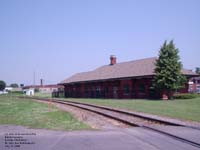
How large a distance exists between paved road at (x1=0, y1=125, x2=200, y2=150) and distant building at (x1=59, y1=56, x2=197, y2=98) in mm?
28105

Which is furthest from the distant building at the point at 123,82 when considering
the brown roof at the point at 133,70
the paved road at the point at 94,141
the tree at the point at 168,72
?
the paved road at the point at 94,141

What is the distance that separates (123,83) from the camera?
46188 mm

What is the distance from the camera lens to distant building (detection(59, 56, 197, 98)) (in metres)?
42.0

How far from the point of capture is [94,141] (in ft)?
34.4

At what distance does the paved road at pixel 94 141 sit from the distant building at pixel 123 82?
28.1m

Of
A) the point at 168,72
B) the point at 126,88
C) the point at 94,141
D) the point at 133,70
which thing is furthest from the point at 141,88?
the point at 94,141

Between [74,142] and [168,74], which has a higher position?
[168,74]

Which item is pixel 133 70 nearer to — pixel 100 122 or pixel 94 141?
pixel 100 122

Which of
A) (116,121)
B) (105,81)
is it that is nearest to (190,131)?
(116,121)

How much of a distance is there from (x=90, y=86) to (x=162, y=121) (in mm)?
41596

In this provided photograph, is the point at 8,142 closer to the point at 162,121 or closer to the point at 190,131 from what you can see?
the point at 190,131

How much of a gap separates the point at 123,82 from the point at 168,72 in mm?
9547

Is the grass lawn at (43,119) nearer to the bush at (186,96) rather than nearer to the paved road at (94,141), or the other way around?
the paved road at (94,141)

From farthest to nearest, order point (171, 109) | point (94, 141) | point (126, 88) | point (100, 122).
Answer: point (126, 88), point (171, 109), point (100, 122), point (94, 141)
